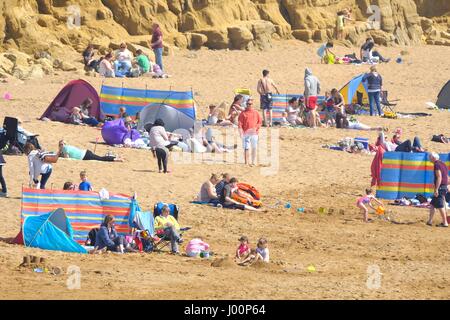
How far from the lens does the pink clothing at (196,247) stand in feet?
58.5

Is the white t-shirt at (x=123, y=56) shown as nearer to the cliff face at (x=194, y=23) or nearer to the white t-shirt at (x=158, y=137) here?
the cliff face at (x=194, y=23)

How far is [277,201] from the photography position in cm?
2169

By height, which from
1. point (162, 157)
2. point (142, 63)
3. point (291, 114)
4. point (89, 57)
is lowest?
point (162, 157)

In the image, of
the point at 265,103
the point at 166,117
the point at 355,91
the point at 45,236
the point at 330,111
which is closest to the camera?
the point at 45,236

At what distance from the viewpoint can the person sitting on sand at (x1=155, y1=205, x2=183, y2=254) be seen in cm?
1795

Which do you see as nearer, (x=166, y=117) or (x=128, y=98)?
(x=166, y=117)

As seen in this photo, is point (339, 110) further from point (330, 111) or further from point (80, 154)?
point (80, 154)

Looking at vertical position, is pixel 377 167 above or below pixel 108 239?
above

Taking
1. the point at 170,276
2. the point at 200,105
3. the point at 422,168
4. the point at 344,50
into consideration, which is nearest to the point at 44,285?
the point at 170,276

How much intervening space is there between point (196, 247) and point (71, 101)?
30.9ft

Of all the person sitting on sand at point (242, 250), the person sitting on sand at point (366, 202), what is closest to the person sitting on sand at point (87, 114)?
the person sitting on sand at point (366, 202)

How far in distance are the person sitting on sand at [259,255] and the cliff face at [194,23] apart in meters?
15.1

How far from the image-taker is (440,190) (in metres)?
20.5

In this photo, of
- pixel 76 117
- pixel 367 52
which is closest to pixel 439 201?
pixel 76 117
